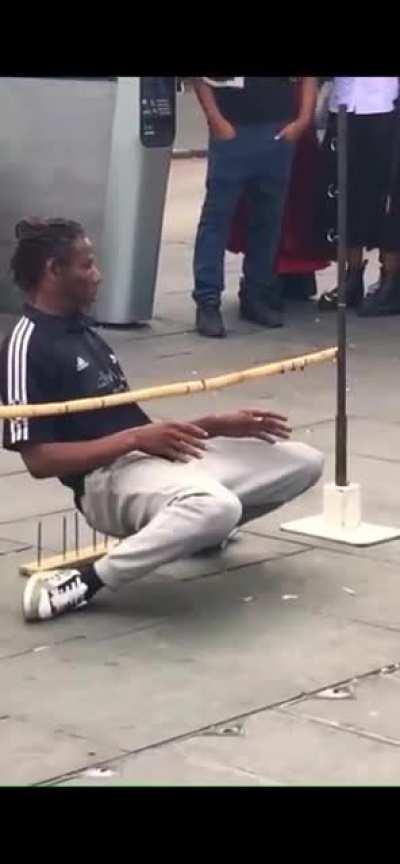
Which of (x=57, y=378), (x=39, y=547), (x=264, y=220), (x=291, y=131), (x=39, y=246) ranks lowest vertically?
(x=39, y=547)

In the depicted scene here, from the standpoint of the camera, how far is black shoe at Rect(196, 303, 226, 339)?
8906 mm

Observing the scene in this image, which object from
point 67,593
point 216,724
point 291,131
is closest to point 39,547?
point 67,593

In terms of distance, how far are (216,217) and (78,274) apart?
4.44m

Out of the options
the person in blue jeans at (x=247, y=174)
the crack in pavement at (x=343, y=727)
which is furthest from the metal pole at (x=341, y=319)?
the person in blue jeans at (x=247, y=174)

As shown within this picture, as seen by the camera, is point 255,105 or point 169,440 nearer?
point 169,440

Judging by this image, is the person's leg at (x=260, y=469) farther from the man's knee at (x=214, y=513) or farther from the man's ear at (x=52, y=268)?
the man's ear at (x=52, y=268)

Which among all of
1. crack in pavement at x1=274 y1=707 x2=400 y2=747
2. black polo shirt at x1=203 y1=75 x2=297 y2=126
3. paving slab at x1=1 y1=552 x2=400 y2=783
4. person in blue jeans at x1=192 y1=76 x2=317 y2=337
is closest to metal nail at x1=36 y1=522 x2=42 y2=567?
paving slab at x1=1 y1=552 x2=400 y2=783

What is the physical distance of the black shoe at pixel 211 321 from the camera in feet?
29.2

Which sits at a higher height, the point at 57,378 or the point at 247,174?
the point at 247,174

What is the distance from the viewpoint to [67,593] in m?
4.36

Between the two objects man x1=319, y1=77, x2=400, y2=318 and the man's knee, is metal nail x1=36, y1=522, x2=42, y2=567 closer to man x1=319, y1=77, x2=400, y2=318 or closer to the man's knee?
the man's knee

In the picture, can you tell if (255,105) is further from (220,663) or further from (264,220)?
(220,663)
